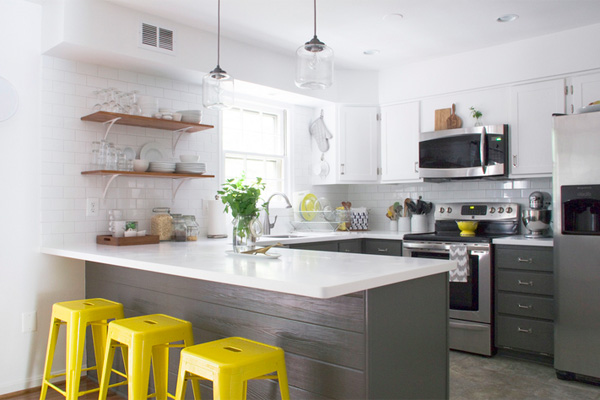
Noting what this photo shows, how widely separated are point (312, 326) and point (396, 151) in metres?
3.12

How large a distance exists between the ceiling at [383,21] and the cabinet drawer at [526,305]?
2.03m

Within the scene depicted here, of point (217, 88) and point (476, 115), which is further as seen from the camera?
point (476, 115)

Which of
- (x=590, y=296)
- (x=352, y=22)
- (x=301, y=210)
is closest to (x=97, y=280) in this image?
(x=301, y=210)

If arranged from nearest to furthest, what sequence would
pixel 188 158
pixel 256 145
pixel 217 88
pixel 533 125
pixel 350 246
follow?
1. pixel 217 88
2. pixel 188 158
3. pixel 533 125
4. pixel 350 246
5. pixel 256 145

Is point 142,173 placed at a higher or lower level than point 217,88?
lower

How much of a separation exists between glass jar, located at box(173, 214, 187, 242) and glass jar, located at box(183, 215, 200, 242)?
38mm

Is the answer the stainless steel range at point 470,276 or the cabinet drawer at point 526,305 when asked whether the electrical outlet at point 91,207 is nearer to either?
the stainless steel range at point 470,276

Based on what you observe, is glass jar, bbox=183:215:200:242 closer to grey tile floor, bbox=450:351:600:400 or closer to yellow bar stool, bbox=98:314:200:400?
yellow bar stool, bbox=98:314:200:400

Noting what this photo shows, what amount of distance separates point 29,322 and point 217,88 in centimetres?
193

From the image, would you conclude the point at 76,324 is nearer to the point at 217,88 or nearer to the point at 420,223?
the point at 217,88

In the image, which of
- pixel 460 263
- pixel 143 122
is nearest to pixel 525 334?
pixel 460 263

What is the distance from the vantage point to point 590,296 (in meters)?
3.25

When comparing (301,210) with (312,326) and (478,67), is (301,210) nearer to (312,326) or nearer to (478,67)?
(478,67)

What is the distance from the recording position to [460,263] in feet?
13.0
